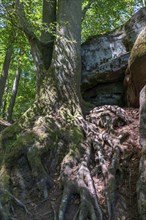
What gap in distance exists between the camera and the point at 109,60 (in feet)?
29.8

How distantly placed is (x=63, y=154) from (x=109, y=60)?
480 centimetres

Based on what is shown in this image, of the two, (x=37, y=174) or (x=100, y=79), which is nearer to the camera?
(x=37, y=174)

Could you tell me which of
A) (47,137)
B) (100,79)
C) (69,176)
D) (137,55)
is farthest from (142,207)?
(100,79)

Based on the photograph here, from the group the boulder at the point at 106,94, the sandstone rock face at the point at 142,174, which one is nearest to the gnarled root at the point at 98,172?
the sandstone rock face at the point at 142,174

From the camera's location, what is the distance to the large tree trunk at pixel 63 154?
4.34 metres

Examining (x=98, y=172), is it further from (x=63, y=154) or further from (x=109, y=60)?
(x=109, y=60)

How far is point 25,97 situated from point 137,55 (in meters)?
12.4

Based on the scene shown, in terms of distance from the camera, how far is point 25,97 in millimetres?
18016

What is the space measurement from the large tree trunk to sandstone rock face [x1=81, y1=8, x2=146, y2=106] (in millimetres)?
1990

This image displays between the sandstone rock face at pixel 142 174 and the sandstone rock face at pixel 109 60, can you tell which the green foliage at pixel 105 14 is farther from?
the sandstone rock face at pixel 142 174

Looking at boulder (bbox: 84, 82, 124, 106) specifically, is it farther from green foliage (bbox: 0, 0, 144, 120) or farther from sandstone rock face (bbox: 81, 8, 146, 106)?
green foliage (bbox: 0, 0, 144, 120)

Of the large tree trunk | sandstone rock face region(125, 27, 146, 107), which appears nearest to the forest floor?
the large tree trunk

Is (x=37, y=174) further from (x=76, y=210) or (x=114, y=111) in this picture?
(x=114, y=111)

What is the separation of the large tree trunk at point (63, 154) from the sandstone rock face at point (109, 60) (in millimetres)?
1990
